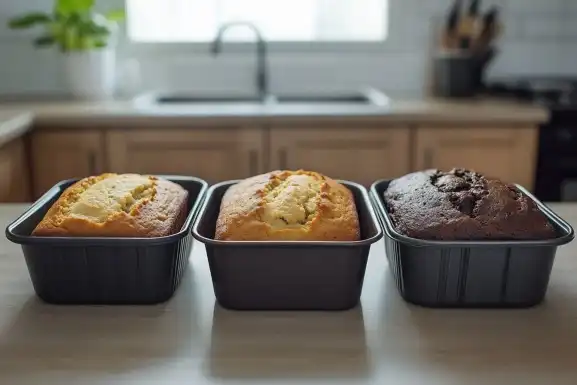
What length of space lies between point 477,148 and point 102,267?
71.8 inches

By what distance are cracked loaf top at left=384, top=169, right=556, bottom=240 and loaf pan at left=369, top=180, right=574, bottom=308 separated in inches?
0.7

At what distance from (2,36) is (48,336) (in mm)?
2431

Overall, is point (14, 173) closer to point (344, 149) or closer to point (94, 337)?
point (344, 149)

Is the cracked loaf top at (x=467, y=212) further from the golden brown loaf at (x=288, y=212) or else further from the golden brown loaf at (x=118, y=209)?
the golden brown loaf at (x=118, y=209)

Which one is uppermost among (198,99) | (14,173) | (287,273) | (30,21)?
(30,21)

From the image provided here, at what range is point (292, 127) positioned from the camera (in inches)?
93.3

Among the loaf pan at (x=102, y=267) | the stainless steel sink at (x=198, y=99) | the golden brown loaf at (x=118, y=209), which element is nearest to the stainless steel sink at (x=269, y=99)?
the stainless steel sink at (x=198, y=99)

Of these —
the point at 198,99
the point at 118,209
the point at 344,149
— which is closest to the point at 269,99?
the point at 198,99

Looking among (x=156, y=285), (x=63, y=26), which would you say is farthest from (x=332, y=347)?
(x=63, y=26)

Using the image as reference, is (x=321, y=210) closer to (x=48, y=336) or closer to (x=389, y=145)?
(x=48, y=336)

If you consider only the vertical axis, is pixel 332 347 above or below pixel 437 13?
below

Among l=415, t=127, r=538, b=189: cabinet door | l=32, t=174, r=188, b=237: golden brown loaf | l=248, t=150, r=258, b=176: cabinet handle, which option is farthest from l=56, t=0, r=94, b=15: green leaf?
l=32, t=174, r=188, b=237: golden brown loaf

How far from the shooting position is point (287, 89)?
3.00m

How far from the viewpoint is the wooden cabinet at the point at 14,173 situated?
2.19 metres
